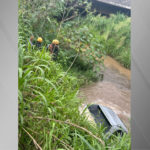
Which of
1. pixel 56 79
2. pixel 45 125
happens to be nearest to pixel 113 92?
pixel 56 79

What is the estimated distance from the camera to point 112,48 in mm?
6164

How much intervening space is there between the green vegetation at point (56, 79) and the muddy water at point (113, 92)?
274 millimetres

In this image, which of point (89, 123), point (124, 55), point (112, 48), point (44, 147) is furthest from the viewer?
point (112, 48)

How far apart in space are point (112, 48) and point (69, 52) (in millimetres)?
2946

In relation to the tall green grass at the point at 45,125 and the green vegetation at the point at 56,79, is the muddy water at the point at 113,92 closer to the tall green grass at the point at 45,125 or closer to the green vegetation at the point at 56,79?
the green vegetation at the point at 56,79

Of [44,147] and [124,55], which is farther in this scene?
[124,55]

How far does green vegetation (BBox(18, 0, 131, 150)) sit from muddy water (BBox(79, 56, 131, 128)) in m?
0.27

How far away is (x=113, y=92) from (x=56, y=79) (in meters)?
2.35

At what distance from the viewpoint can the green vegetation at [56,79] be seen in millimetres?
1014

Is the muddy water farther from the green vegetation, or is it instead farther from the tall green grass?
the tall green grass

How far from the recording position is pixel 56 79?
1.68 metres

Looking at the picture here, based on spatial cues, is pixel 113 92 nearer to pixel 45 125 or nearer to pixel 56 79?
pixel 56 79

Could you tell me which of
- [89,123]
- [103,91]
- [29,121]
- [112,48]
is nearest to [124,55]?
[112,48]
